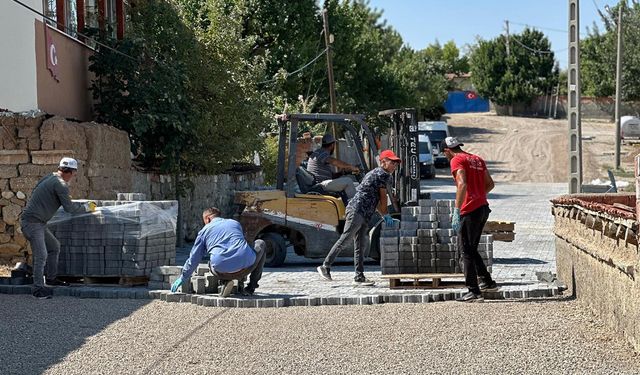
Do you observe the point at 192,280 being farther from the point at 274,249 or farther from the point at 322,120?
the point at 322,120

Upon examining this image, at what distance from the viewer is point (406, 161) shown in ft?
62.6

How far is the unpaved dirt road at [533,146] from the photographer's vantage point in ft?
189

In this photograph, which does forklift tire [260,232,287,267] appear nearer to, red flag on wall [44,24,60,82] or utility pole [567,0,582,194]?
red flag on wall [44,24,60,82]

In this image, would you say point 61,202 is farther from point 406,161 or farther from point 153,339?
point 406,161

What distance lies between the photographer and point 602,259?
36.0ft

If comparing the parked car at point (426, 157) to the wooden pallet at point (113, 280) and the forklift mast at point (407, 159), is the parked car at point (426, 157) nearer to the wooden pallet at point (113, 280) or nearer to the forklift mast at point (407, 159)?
the forklift mast at point (407, 159)

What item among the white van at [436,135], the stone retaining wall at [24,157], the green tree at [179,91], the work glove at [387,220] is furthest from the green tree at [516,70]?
the work glove at [387,220]

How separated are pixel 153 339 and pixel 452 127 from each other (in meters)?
77.2

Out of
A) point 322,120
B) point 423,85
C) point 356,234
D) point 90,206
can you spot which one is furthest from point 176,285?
point 423,85

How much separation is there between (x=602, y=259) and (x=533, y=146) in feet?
205

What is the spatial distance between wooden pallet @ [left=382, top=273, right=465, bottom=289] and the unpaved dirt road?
33.4 metres

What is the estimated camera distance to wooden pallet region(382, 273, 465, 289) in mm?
14523

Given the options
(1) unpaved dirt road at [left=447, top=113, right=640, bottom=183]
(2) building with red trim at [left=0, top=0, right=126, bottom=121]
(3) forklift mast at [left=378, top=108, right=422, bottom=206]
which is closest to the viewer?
(2) building with red trim at [left=0, top=0, right=126, bottom=121]

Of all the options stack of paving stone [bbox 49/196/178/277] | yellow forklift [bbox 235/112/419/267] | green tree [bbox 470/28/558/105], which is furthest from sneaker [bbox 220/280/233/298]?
green tree [bbox 470/28/558/105]
